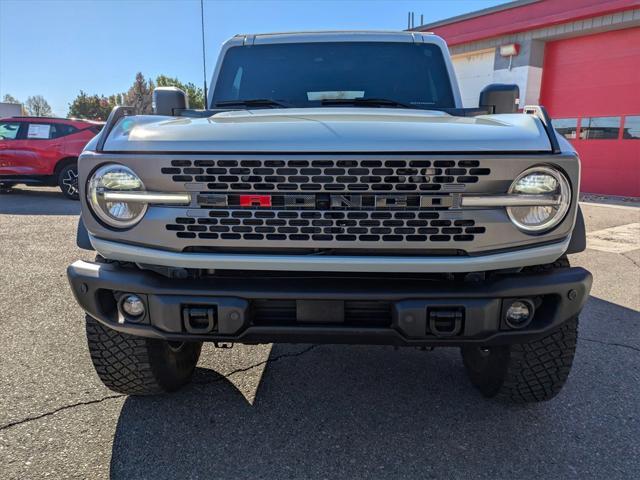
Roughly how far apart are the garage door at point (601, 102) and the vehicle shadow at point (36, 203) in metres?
12.8

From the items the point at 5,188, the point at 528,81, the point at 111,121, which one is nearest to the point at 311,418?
the point at 111,121

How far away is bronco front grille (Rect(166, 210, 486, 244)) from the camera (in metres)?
1.83

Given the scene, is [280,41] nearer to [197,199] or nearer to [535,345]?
[197,199]

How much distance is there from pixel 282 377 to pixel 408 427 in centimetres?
83

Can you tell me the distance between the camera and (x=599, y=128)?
13.1m

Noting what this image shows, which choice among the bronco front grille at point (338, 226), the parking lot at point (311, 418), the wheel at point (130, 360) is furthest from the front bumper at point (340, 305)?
the parking lot at point (311, 418)

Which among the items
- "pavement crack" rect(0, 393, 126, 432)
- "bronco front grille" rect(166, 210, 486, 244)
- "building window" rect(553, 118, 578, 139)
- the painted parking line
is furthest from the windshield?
"building window" rect(553, 118, 578, 139)

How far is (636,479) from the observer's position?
2004 millimetres

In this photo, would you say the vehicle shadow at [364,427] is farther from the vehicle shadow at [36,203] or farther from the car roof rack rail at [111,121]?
the vehicle shadow at [36,203]

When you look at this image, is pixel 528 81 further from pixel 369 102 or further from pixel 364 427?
pixel 364 427

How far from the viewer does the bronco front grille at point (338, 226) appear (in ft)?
5.99

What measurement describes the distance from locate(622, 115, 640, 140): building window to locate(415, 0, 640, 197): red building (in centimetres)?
2

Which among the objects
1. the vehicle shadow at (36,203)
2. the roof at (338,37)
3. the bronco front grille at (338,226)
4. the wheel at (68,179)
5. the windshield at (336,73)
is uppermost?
the roof at (338,37)

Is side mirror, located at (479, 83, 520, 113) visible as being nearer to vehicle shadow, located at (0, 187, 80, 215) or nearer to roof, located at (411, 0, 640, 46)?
Result: vehicle shadow, located at (0, 187, 80, 215)
